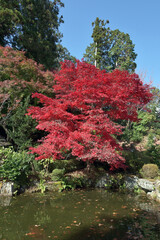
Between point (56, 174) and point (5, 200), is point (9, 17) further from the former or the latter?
point (5, 200)

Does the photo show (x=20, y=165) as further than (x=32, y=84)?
No

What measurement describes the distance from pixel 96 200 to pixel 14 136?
5462mm

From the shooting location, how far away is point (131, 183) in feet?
25.9

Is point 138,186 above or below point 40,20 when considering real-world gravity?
below

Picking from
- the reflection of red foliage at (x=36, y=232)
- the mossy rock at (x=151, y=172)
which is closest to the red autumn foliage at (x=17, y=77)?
the reflection of red foliage at (x=36, y=232)

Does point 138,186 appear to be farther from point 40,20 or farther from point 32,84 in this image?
point 40,20

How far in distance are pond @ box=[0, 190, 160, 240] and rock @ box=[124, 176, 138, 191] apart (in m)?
1.62

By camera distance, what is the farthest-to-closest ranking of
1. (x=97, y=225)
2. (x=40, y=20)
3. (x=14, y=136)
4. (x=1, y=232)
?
(x=40, y=20) → (x=14, y=136) → (x=97, y=225) → (x=1, y=232)

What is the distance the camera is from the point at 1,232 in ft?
11.3

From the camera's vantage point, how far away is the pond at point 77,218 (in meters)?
3.43

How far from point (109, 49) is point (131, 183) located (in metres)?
20.5

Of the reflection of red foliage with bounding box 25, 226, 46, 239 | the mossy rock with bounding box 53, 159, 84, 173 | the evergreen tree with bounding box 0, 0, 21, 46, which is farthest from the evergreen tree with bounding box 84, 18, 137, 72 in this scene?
the reflection of red foliage with bounding box 25, 226, 46, 239

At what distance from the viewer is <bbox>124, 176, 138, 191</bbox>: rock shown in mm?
7762

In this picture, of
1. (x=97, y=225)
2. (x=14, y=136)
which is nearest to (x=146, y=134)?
(x=14, y=136)
